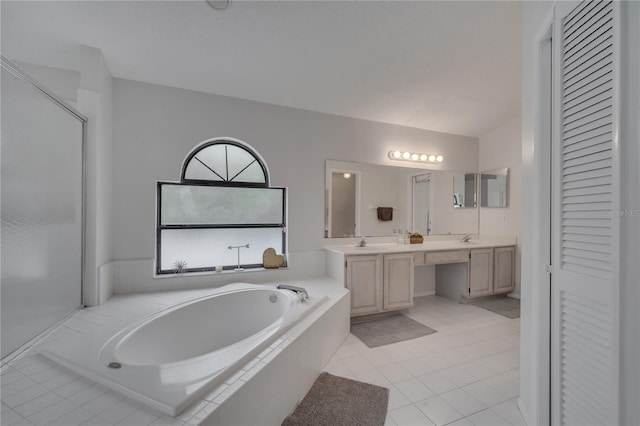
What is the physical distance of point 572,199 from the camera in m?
1.13

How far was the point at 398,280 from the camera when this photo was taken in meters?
3.15

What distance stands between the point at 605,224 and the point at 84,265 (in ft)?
10.3

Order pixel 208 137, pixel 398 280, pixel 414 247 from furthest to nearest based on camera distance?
pixel 414 247, pixel 398 280, pixel 208 137

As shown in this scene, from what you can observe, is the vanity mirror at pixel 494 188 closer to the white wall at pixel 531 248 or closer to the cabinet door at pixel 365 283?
the cabinet door at pixel 365 283

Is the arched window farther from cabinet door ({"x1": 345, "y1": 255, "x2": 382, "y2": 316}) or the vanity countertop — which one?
cabinet door ({"x1": 345, "y1": 255, "x2": 382, "y2": 316})

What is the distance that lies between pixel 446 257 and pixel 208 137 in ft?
10.1

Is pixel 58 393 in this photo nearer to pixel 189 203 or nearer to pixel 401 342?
pixel 189 203

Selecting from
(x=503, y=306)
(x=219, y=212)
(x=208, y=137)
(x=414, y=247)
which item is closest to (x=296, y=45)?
(x=208, y=137)

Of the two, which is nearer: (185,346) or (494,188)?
(185,346)

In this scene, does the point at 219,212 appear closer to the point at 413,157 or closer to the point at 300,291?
the point at 300,291

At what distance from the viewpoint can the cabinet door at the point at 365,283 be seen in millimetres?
2936

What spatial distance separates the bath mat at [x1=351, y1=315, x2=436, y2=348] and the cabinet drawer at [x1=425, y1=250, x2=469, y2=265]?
0.74 meters

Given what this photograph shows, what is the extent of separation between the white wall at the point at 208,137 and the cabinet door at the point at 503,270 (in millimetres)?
1988

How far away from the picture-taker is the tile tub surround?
3.54 ft
